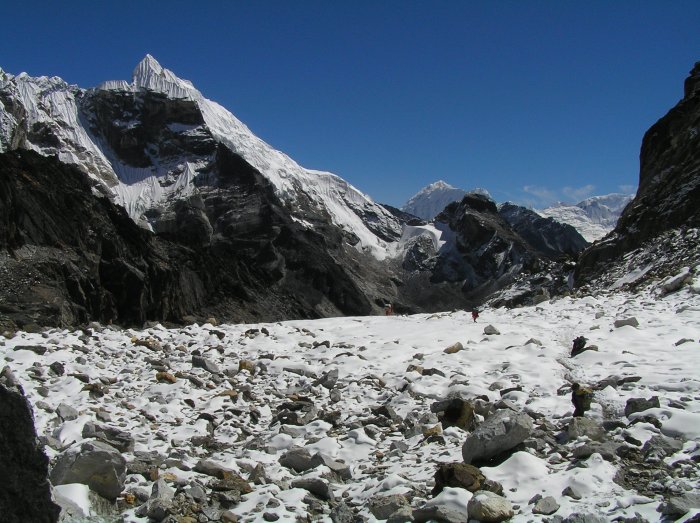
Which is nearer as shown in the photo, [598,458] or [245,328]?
[598,458]

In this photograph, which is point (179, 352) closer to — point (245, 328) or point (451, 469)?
point (245, 328)

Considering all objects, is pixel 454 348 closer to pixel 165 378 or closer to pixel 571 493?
pixel 165 378

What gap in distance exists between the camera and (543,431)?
959cm

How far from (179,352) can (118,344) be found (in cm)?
178

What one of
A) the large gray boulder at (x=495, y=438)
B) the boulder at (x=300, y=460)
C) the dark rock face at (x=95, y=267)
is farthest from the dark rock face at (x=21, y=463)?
the dark rock face at (x=95, y=267)

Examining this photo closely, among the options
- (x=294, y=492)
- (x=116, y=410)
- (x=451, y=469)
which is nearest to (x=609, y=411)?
(x=451, y=469)

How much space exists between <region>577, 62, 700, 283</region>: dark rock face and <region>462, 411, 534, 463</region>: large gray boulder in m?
36.2

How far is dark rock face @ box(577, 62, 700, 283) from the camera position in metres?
48.7

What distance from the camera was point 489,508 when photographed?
22.7ft

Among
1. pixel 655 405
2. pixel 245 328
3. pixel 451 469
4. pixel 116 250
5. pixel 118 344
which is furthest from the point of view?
pixel 116 250

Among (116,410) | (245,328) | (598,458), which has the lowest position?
(598,458)

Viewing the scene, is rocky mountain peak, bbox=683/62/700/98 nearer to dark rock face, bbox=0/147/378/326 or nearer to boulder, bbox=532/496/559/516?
dark rock face, bbox=0/147/378/326

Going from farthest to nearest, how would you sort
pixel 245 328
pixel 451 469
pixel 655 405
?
1. pixel 245 328
2. pixel 655 405
3. pixel 451 469

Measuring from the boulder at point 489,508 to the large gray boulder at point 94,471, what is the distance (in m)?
5.08
